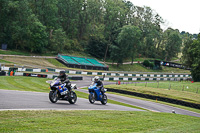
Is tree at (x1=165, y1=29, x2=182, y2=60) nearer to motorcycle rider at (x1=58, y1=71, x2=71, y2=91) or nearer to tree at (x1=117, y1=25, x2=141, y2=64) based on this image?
tree at (x1=117, y1=25, x2=141, y2=64)

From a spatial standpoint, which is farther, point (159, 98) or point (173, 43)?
point (173, 43)

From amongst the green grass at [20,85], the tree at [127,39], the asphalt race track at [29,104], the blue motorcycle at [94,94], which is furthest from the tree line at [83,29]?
the asphalt race track at [29,104]

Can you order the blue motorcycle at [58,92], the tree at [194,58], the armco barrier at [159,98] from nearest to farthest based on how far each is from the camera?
1. the blue motorcycle at [58,92]
2. the armco barrier at [159,98]
3. the tree at [194,58]

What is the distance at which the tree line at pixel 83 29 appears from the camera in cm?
6875

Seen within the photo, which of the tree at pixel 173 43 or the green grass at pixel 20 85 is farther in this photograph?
the tree at pixel 173 43

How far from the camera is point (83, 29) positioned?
10319 cm

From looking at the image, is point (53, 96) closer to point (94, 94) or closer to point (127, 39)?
point (94, 94)

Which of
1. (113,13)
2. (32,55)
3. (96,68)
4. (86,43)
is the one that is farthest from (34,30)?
(113,13)

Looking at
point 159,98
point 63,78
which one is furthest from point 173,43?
point 63,78

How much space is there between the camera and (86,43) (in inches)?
3772

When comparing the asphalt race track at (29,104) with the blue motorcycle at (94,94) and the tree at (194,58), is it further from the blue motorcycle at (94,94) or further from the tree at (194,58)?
the tree at (194,58)

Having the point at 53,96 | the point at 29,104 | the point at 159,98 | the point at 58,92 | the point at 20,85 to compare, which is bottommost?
the point at 159,98

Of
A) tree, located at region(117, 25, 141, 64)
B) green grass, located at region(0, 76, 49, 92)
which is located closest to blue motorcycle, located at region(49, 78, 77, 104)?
green grass, located at region(0, 76, 49, 92)

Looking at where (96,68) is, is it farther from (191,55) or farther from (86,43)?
(191,55)
